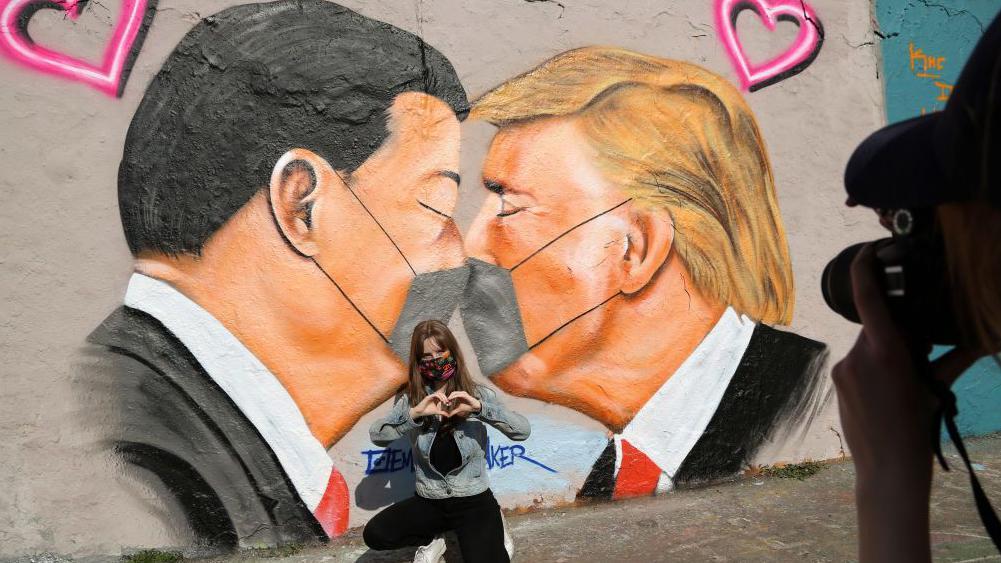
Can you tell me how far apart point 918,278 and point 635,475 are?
3.39 m

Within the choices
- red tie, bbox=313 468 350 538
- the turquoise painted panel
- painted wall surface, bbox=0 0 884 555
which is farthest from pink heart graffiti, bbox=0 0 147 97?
the turquoise painted panel

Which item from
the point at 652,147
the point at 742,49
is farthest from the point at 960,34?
the point at 652,147

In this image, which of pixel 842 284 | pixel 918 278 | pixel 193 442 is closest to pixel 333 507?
pixel 193 442

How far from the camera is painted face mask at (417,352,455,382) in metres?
3.23

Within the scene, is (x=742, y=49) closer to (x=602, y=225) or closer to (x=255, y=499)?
(x=602, y=225)

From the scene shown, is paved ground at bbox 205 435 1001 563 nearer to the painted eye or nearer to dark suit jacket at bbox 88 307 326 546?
dark suit jacket at bbox 88 307 326 546

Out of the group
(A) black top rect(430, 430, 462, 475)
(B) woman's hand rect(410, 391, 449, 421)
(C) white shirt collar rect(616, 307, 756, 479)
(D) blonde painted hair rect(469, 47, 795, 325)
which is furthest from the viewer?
(C) white shirt collar rect(616, 307, 756, 479)

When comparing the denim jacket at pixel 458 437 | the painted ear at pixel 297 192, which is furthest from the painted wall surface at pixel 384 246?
the denim jacket at pixel 458 437

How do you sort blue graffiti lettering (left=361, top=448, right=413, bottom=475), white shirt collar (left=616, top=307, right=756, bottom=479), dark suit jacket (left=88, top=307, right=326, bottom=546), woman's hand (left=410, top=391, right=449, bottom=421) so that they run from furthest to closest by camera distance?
white shirt collar (left=616, top=307, right=756, bottom=479) → blue graffiti lettering (left=361, top=448, right=413, bottom=475) → dark suit jacket (left=88, top=307, right=326, bottom=546) → woman's hand (left=410, top=391, right=449, bottom=421)

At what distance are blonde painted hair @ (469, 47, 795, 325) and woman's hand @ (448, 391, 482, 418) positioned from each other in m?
1.44

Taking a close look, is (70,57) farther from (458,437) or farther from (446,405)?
(458,437)

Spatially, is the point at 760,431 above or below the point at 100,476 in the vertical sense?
above

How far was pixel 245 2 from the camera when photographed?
349 centimetres

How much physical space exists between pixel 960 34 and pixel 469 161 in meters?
3.26
